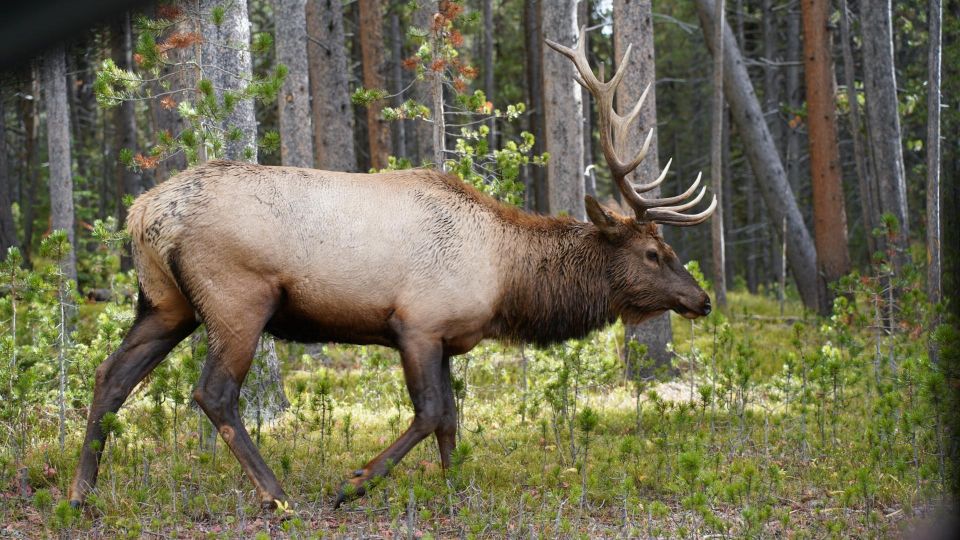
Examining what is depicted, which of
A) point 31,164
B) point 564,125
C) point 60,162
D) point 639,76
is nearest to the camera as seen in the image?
point 639,76

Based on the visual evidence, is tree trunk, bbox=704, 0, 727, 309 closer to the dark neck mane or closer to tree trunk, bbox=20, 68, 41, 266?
the dark neck mane

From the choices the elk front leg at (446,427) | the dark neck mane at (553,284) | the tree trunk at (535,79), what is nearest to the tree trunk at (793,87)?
the tree trunk at (535,79)

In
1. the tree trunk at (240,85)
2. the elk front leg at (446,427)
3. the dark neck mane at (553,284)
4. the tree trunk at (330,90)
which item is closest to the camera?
the elk front leg at (446,427)

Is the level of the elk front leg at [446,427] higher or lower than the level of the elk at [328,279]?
lower

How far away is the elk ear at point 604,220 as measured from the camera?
6973mm

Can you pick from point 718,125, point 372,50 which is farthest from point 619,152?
Answer: point 372,50

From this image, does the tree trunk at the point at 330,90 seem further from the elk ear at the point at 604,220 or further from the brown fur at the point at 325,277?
the brown fur at the point at 325,277

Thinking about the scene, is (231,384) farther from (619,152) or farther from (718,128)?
(718,128)

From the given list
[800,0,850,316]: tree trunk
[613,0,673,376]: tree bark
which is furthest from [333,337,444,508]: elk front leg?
[800,0,850,316]: tree trunk

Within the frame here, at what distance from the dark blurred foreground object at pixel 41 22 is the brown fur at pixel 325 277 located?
4916 mm

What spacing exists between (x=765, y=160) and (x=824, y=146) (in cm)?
104

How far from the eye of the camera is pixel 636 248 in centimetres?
716

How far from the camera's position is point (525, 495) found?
5.80 metres

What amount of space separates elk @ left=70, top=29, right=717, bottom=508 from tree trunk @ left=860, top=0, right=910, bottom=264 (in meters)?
7.48
